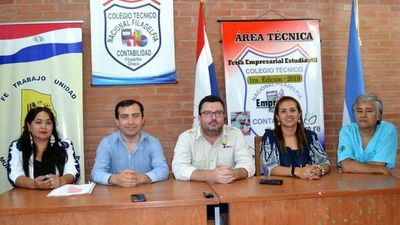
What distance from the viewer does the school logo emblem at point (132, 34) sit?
12.0 ft

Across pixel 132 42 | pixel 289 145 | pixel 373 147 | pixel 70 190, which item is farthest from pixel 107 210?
pixel 132 42

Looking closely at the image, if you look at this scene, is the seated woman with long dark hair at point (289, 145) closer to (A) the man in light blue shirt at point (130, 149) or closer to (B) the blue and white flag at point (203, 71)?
(A) the man in light blue shirt at point (130, 149)

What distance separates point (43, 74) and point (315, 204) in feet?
8.12

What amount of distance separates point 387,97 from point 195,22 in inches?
80.6

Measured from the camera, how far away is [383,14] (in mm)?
4055

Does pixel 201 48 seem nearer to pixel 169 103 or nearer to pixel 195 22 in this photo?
pixel 195 22

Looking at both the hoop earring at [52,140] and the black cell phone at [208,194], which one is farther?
the hoop earring at [52,140]

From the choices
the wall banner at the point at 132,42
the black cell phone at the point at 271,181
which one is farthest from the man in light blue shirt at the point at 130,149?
the wall banner at the point at 132,42

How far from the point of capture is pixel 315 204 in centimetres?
204

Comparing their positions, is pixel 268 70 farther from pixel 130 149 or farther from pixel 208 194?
pixel 208 194

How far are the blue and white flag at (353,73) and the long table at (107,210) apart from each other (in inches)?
83.9

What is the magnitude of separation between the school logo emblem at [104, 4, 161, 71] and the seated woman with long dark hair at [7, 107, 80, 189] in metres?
1.11

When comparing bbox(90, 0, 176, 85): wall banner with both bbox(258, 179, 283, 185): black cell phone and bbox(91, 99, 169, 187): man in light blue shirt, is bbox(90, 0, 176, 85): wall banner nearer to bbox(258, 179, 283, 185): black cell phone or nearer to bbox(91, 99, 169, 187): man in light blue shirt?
bbox(91, 99, 169, 187): man in light blue shirt

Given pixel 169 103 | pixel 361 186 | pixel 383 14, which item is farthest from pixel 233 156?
pixel 383 14
